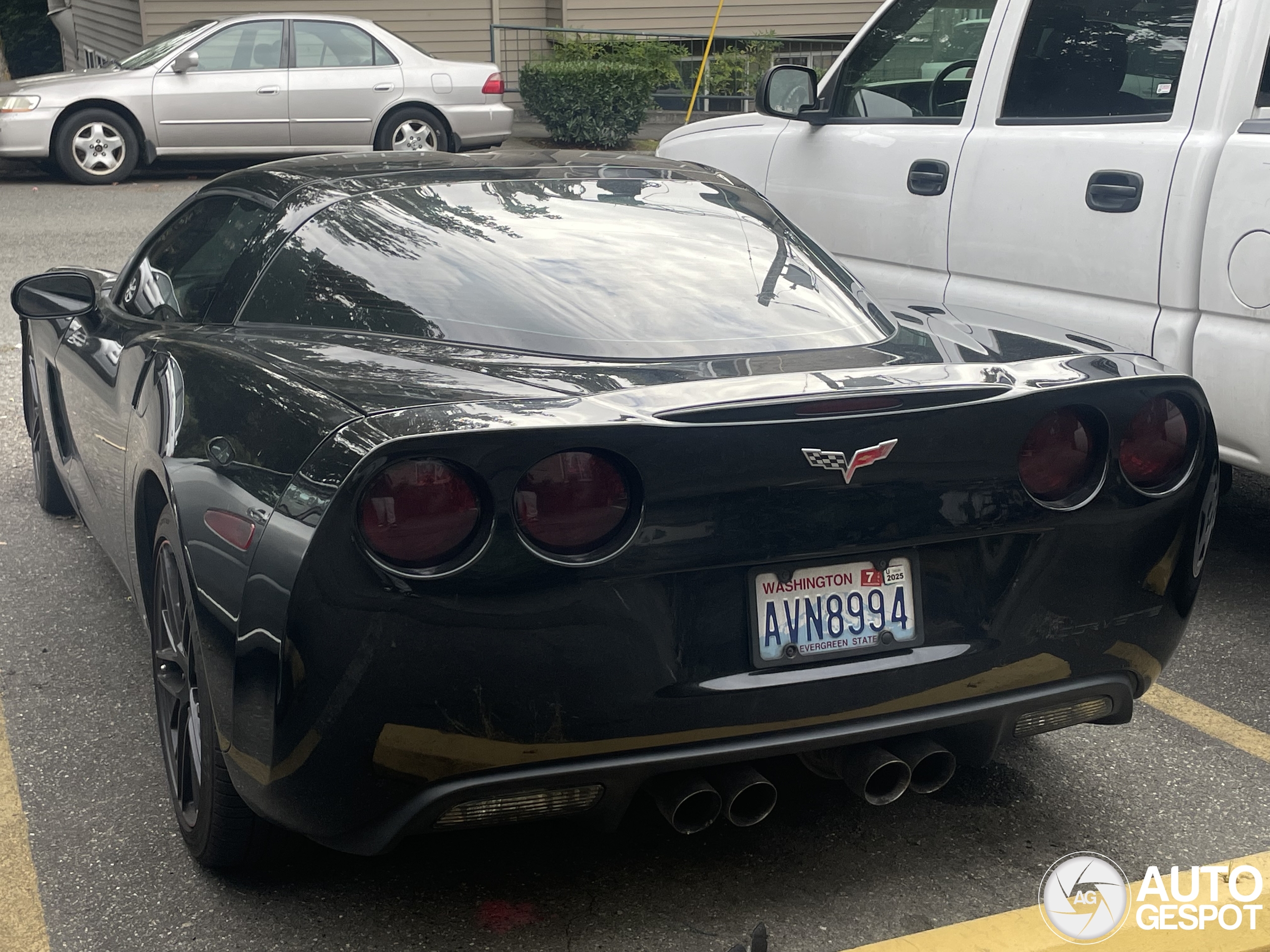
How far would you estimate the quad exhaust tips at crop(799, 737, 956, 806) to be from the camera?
2820 mm

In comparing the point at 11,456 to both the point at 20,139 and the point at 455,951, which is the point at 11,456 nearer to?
the point at 455,951

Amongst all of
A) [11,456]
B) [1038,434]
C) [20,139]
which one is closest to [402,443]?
[1038,434]

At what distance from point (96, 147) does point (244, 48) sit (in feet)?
5.69

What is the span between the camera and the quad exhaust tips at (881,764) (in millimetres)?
2820

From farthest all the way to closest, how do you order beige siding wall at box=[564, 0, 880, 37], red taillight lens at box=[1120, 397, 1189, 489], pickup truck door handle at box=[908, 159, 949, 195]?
beige siding wall at box=[564, 0, 880, 37] < pickup truck door handle at box=[908, 159, 949, 195] < red taillight lens at box=[1120, 397, 1189, 489]

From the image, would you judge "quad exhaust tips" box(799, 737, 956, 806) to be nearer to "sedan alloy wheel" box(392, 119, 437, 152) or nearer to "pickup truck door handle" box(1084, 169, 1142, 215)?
"pickup truck door handle" box(1084, 169, 1142, 215)

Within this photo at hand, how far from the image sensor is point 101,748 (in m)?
3.59

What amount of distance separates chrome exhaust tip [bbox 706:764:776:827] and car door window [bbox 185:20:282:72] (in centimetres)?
1305

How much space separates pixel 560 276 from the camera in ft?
10.7

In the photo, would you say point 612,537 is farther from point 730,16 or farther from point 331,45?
point 730,16

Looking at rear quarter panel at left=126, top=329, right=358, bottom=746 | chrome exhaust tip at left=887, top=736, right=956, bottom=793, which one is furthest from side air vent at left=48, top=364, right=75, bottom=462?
chrome exhaust tip at left=887, top=736, right=956, bottom=793

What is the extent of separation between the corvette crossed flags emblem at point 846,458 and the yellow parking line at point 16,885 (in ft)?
5.66

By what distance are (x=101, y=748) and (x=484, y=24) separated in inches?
688

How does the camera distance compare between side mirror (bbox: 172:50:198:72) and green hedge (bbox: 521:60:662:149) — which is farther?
green hedge (bbox: 521:60:662:149)
